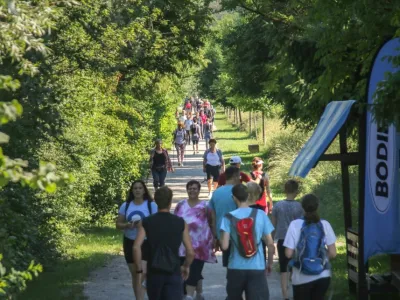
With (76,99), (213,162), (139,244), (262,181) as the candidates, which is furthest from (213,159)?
(139,244)

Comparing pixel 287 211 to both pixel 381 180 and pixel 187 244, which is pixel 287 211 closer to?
pixel 381 180

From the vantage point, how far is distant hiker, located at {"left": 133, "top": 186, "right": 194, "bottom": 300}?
→ 28.5 ft

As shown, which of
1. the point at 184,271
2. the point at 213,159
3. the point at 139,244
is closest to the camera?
the point at 139,244

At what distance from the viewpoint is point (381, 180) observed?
33.7 ft

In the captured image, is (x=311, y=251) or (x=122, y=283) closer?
(x=311, y=251)

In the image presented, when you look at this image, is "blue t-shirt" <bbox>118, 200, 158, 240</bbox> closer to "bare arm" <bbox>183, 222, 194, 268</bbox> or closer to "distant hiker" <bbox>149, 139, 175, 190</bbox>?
"bare arm" <bbox>183, 222, 194, 268</bbox>

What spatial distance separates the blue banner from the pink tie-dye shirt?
181cm

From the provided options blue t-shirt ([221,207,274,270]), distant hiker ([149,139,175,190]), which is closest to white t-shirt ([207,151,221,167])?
distant hiker ([149,139,175,190])

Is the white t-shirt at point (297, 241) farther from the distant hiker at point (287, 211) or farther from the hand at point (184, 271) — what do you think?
the distant hiker at point (287, 211)

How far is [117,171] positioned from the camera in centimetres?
2095

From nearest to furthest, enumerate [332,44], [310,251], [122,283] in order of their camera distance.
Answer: [310,251], [332,44], [122,283]

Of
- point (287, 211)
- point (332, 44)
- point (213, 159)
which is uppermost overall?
point (332, 44)

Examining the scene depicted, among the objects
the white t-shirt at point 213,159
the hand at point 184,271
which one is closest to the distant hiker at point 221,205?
the hand at point 184,271

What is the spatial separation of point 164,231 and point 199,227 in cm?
220
